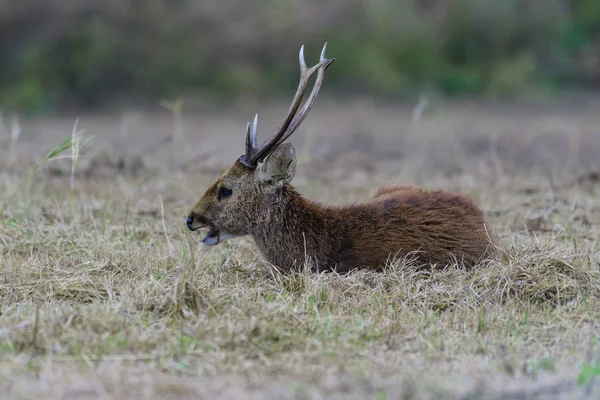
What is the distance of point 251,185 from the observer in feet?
23.1

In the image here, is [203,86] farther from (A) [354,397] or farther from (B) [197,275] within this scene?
(A) [354,397]

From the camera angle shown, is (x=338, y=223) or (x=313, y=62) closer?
(x=338, y=223)

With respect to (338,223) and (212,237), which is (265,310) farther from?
(212,237)

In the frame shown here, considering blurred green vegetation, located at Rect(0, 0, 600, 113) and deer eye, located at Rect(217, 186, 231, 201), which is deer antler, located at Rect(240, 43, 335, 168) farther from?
blurred green vegetation, located at Rect(0, 0, 600, 113)

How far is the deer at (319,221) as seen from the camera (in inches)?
261

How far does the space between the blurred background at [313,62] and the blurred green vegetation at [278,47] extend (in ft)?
0.09

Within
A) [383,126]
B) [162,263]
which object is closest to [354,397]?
[162,263]

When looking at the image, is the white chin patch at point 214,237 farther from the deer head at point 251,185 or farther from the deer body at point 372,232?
the deer body at point 372,232

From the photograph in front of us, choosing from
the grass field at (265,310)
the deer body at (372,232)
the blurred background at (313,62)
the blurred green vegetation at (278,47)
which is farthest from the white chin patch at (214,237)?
the blurred green vegetation at (278,47)

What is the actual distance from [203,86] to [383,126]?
14.1ft

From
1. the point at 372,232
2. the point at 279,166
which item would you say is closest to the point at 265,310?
the point at 372,232

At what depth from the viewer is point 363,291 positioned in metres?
6.19

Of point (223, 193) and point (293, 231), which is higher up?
point (223, 193)

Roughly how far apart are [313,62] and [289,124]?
484 inches
